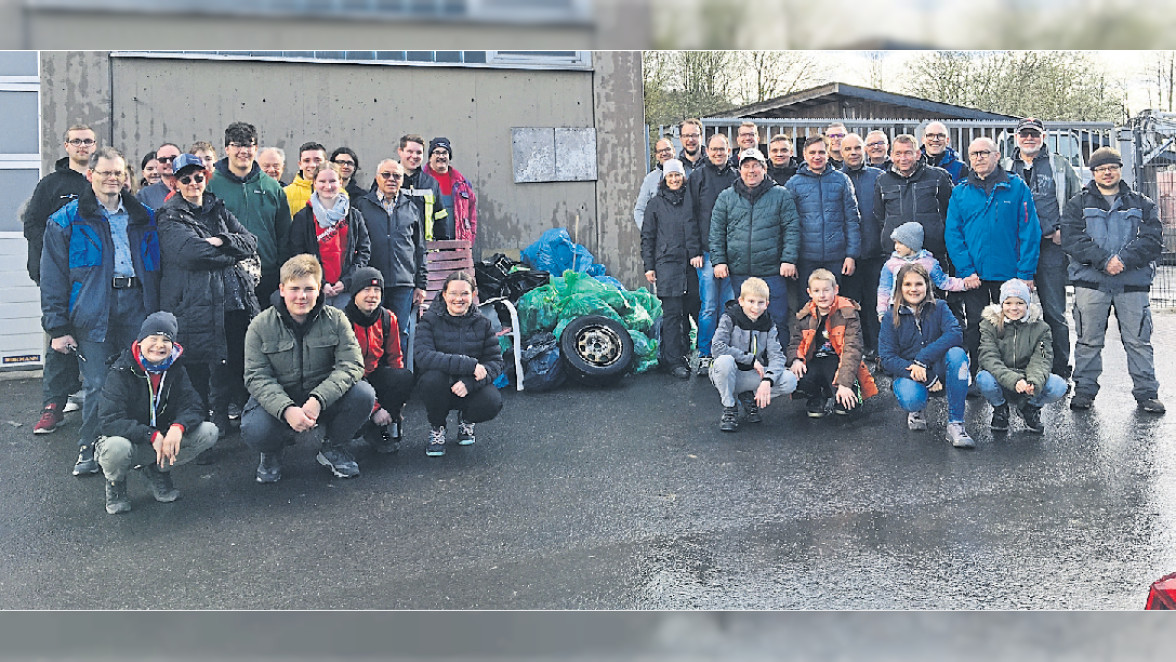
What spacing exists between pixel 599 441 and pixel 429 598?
4.65 ft

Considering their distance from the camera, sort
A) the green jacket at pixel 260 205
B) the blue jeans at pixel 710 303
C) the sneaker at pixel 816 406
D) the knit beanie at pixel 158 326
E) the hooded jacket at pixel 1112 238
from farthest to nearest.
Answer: the blue jeans at pixel 710 303
the sneaker at pixel 816 406
the green jacket at pixel 260 205
the hooded jacket at pixel 1112 238
the knit beanie at pixel 158 326

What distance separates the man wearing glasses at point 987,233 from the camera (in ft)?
14.4

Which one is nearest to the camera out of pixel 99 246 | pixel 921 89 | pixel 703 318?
pixel 99 246

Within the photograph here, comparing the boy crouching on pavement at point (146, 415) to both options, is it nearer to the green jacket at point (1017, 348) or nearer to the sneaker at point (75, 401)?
the sneaker at point (75, 401)

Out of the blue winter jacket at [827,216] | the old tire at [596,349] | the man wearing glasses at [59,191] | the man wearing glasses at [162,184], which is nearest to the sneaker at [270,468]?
the man wearing glasses at [59,191]

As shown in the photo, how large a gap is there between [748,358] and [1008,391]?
1122 millimetres

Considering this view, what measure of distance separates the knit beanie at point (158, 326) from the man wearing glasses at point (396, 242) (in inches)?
39.0

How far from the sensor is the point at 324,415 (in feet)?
13.6

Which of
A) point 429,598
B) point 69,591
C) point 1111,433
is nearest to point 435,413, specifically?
point 429,598

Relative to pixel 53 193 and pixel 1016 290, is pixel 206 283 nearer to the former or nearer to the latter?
pixel 53 193

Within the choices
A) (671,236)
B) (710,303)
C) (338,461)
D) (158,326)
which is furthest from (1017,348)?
(158,326)

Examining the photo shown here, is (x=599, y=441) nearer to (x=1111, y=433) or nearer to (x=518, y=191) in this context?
(x=518, y=191)

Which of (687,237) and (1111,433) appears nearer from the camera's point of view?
(1111,433)

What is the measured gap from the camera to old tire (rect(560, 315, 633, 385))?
5.36m
